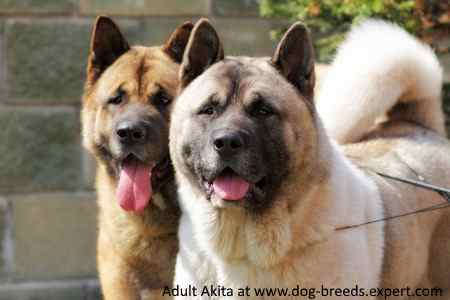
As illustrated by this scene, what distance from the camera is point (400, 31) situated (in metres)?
4.73

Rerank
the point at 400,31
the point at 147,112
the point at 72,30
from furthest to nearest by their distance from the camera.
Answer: the point at 72,30 < the point at 400,31 < the point at 147,112

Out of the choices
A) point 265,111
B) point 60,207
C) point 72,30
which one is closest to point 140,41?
point 72,30

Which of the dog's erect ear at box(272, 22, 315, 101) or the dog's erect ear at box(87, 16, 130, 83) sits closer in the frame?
the dog's erect ear at box(272, 22, 315, 101)

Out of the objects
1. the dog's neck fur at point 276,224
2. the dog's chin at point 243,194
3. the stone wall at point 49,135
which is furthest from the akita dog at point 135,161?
the stone wall at point 49,135

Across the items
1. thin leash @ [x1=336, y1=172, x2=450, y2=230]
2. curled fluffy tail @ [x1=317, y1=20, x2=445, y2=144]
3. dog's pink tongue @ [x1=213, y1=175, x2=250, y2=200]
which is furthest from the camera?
curled fluffy tail @ [x1=317, y1=20, x2=445, y2=144]

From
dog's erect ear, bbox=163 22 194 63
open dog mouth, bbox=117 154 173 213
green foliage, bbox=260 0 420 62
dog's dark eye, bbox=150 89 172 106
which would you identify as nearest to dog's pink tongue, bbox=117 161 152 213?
open dog mouth, bbox=117 154 173 213

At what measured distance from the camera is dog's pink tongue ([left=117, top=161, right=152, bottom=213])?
14.4ft

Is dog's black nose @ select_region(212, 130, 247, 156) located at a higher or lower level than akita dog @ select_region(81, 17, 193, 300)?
higher

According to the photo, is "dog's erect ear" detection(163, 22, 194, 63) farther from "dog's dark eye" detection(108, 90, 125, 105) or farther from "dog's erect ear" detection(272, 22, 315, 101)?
"dog's erect ear" detection(272, 22, 315, 101)

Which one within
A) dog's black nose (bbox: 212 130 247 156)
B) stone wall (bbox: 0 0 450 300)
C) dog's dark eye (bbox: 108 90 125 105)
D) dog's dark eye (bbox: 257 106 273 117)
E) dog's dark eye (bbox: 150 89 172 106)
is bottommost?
stone wall (bbox: 0 0 450 300)

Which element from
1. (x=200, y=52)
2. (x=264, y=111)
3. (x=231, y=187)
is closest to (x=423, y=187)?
(x=264, y=111)

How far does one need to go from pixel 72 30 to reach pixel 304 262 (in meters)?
3.18

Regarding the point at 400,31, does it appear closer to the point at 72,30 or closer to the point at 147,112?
the point at 147,112

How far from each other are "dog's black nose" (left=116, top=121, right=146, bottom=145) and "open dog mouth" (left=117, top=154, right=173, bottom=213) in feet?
0.35
